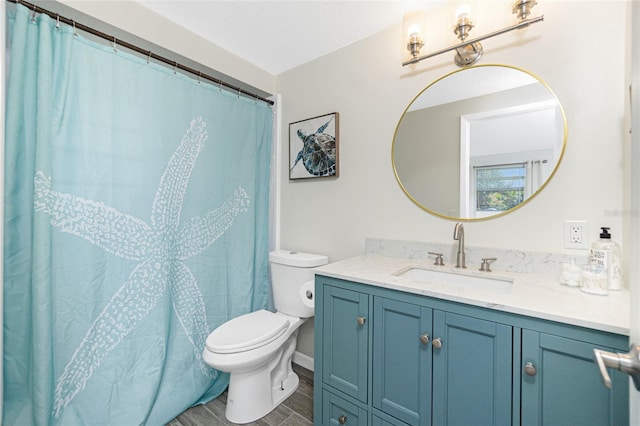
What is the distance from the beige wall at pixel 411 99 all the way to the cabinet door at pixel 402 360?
0.60 m

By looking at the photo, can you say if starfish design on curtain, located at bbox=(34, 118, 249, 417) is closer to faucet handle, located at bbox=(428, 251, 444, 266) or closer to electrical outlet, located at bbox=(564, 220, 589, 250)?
faucet handle, located at bbox=(428, 251, 444, 266)

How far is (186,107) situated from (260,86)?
2.29ft

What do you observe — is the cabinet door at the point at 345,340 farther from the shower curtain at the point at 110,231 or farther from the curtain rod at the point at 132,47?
the curtain rod at the point at 132,47

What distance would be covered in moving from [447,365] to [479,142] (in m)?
1.04

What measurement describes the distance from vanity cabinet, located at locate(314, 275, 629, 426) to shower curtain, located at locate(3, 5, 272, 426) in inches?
34.4

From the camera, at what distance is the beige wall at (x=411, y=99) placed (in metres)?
1.11

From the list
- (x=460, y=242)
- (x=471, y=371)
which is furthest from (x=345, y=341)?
(x=460, y=242)

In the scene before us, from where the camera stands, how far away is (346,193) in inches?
73.4

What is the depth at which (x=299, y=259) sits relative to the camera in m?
1.81

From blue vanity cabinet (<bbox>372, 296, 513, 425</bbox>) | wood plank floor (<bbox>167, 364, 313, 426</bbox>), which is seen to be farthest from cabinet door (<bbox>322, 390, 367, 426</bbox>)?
wood plank floor (<bbox>167, 364, 313, 426</bbox>)

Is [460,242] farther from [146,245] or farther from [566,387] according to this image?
[146,245]

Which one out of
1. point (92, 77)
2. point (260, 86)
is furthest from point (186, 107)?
point (260, 86)

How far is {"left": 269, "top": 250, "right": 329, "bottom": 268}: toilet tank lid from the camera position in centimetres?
179

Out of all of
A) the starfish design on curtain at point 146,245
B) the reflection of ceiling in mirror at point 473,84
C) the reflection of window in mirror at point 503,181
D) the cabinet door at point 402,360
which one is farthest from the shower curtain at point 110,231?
the reflection of window in mirror at point 503,181
